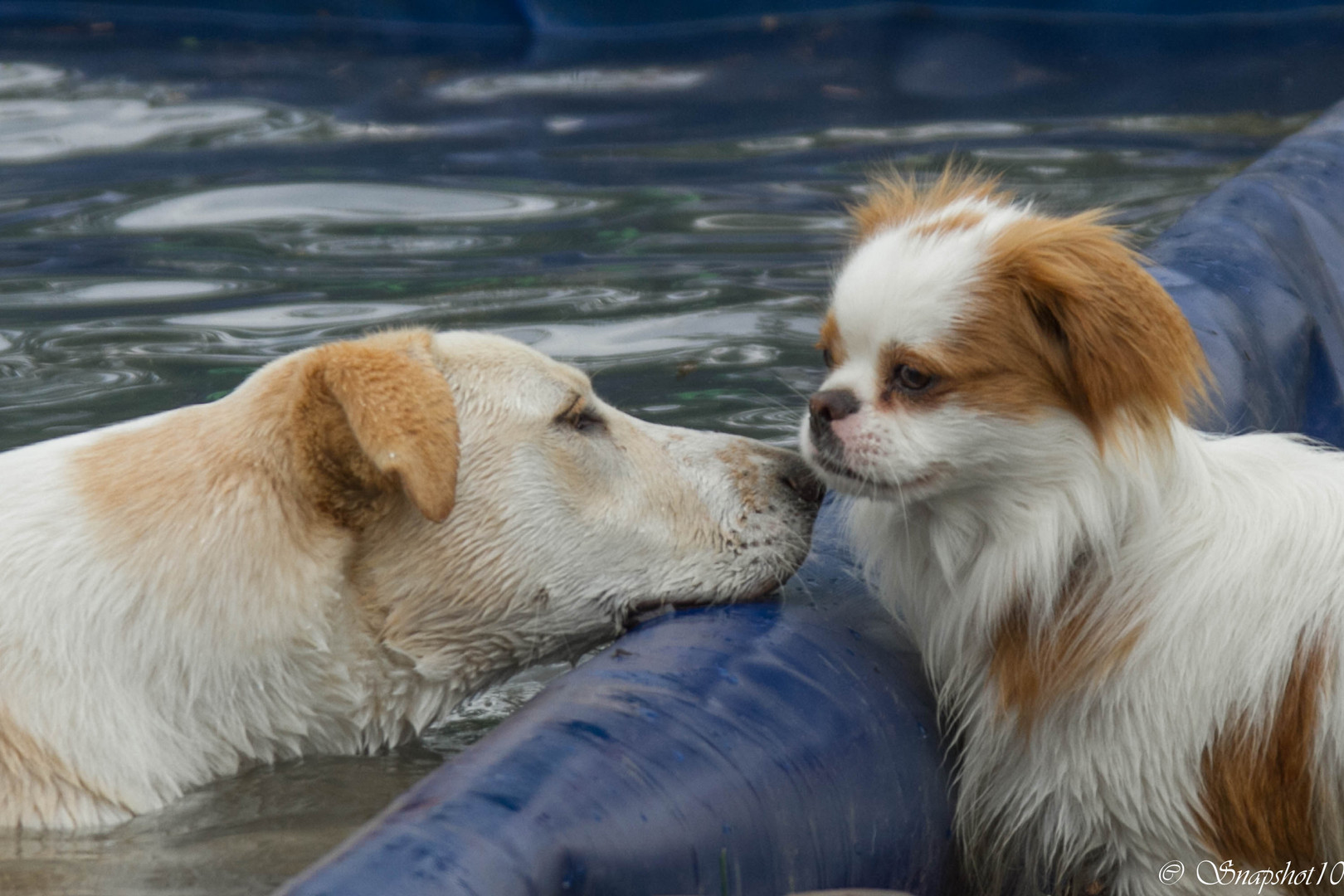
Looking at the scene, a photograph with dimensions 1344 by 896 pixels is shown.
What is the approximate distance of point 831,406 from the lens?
2814 mm

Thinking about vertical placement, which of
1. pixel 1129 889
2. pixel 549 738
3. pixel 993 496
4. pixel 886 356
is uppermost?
pixel 886 356

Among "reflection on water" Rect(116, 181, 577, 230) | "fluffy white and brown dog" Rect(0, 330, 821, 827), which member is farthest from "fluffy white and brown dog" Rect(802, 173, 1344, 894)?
"reflection on water" Rect(116, 181, 577, 230)

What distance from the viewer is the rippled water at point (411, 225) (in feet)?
18.6

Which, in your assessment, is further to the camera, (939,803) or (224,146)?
(224,146)

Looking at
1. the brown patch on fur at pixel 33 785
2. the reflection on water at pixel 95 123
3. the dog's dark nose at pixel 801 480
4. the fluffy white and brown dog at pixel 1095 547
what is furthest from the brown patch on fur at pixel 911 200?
the reflection on water at pixel 95 123

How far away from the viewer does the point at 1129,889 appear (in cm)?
294

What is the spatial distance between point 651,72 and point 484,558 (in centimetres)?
855

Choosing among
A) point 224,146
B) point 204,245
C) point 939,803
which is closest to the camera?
point 939,803

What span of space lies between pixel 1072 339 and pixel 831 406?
1.39ft

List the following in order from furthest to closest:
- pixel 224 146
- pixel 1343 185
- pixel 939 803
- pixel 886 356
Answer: pixel 224 146, pixel 1343 185, pixel 939 803, pixel 886 356

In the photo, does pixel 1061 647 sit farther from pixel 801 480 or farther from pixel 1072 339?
pixel 801 480

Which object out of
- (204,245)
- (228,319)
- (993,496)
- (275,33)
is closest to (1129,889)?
(993,496)

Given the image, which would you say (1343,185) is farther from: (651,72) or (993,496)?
(651,72)

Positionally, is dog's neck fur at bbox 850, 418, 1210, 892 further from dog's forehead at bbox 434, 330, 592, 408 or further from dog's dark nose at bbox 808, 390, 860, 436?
dog's forehead at bbox 434, 330, 592, 408
